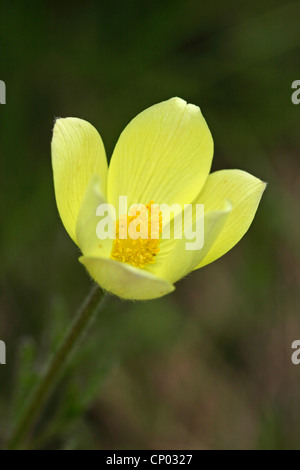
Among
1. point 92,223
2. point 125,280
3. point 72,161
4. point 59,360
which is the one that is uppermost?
point 72,161

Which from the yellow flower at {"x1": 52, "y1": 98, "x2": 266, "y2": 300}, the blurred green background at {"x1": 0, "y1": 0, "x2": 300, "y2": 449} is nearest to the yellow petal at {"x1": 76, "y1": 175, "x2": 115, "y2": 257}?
the yellow flower at {"x1": 52, "y1": 98, "x2": 266, "y2": 300}

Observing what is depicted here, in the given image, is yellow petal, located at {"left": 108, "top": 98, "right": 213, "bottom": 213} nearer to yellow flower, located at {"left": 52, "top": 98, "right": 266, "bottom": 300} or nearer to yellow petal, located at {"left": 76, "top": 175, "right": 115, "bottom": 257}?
yellow flower, located at {"left": 52, "top": 98, "right": 266, "bottom": 300}

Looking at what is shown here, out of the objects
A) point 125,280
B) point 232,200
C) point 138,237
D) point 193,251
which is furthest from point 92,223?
point 232,200

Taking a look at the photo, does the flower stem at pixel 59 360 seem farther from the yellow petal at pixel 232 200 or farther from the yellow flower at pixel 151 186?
the yellow petal at pixel 232 200

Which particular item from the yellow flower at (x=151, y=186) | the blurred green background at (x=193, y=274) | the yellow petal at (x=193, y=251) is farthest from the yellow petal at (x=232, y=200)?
the blurred green background at (x=193, y=274)

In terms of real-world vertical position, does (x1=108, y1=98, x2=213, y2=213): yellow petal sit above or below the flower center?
above

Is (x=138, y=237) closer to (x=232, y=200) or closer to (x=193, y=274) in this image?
(x=232, y=200)

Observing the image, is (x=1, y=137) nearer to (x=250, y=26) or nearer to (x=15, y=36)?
(x=15, y=36)
